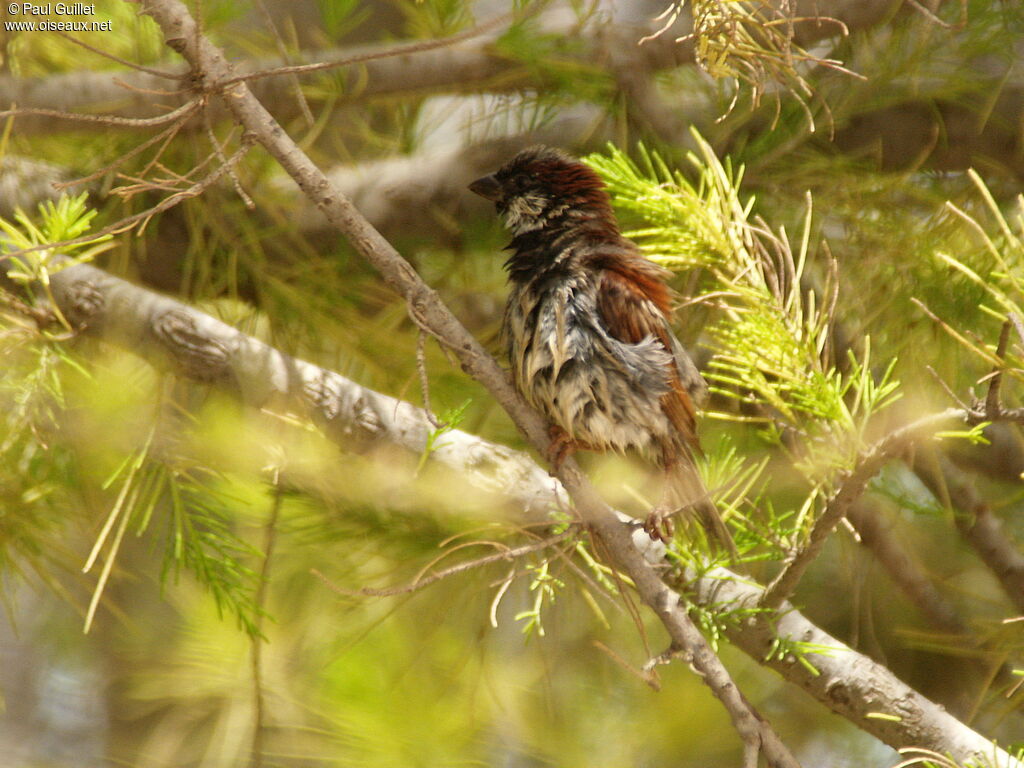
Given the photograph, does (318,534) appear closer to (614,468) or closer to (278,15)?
(614,468)

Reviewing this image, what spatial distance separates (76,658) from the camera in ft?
11.0

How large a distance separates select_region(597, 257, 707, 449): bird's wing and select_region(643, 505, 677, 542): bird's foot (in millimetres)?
173

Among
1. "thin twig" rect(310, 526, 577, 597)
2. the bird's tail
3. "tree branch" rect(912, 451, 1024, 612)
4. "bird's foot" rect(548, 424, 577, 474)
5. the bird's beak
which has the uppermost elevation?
the bird's beak

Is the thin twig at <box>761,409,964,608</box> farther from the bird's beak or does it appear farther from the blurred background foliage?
the bird's beak

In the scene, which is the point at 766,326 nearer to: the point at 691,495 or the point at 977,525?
the point at 691,495

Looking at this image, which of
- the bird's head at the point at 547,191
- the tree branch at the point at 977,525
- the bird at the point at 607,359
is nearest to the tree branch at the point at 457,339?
the bird at the point at 607,359

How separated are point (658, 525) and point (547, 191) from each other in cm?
66

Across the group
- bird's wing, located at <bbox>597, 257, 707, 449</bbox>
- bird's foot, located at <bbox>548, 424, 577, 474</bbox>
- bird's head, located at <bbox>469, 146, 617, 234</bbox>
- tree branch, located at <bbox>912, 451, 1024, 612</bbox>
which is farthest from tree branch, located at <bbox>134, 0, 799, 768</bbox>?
tree branch, located at <bbox>912, 451, 1024, 612</bbox>

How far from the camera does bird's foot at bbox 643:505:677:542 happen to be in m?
1.53

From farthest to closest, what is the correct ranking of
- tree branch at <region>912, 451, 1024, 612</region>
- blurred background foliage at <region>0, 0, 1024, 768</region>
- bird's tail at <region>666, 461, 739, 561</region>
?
tree branch at <region>912, 451, 1024, 612</region> < blurred background foliage at <region>0, 0, 1024, 768</region> < bird's tail at <region>666, 461, 739, 561</region>

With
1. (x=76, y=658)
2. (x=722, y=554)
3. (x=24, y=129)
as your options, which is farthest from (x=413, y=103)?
(x=76, y=658)

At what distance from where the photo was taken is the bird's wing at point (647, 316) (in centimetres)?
162

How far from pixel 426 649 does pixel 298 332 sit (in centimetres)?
76

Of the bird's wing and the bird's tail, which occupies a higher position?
the bird's wing
